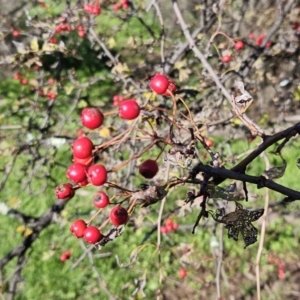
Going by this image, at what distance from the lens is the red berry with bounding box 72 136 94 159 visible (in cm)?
100

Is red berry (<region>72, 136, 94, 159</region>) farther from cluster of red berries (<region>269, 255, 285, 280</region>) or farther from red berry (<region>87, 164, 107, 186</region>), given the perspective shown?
cluster of red berries (<region>269, 255, 285, 280</region>)

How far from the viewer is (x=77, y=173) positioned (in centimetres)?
102

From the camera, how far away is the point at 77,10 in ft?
10.2

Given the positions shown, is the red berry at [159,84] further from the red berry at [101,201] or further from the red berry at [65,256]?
the red berry at [65,256]

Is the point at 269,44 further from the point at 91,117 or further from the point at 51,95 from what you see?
the point at 91,117

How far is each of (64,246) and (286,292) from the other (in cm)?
145

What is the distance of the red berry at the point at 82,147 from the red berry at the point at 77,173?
0.07 ft

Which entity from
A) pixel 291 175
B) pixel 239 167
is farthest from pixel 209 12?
pixel 239 167

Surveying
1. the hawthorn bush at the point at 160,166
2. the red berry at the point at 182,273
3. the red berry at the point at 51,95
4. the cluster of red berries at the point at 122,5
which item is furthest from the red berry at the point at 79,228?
the cluster of red berries at the point at 122,5

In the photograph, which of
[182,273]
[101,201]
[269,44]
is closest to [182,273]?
[182,273]

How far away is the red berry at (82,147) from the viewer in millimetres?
998

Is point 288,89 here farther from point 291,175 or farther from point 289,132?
point 289,132

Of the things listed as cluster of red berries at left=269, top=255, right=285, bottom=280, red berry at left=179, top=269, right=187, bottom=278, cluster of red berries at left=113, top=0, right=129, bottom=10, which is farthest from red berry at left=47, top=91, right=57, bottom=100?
cluster of red berries at left=269, top=255, right=285, bottom=280

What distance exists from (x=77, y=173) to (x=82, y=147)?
0.18 ft
